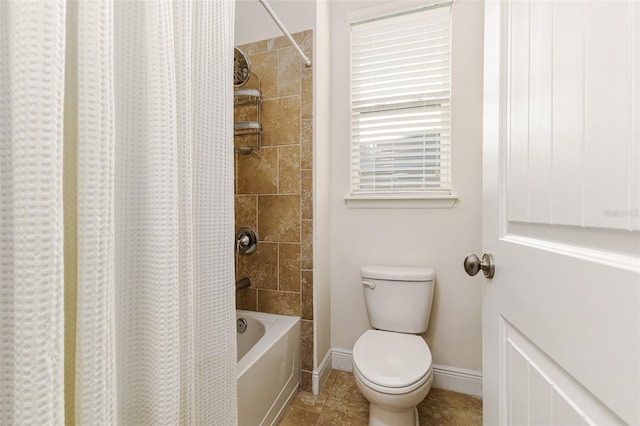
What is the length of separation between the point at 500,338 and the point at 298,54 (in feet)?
5.27

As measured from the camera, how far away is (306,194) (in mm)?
1559

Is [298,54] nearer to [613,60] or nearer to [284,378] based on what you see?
[613,60]

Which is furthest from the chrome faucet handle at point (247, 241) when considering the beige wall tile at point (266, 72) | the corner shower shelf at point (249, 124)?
the beige wall tile at point (266, 72)

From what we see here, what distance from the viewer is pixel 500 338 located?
696mm

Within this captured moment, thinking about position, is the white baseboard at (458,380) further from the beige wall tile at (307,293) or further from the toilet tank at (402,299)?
the beige wall tile at (307,293)

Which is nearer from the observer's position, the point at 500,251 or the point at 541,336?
the point at 541,336

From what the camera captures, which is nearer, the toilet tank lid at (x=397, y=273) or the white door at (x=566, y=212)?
the white door at (x=566, y=212)

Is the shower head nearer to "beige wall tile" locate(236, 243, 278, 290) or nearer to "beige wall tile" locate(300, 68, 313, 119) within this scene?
"beige wall tile" locate(300, 68, 313, 119)

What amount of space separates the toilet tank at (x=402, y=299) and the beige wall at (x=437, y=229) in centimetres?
15

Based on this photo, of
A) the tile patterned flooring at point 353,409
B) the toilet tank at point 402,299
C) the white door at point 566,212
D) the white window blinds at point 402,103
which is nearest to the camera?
the white door at point 566,212

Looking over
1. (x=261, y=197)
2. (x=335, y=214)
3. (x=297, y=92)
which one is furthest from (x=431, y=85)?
(x=261, y=197)

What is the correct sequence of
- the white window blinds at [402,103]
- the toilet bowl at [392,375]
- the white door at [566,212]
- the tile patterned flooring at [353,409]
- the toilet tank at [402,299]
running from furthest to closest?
1. the white window blinds at [402,103]
2. the toilet tank at [402,299]
3. the tile patterned flooring at [353,409]
4. the toilet bowl at [392,375]
5. the white door at [566,212]

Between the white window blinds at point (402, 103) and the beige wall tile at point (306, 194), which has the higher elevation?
the white window blinds at point (402, 103)

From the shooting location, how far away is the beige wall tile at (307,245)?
1556mm
